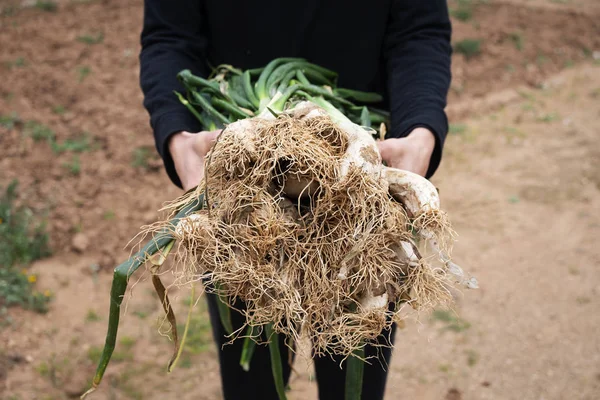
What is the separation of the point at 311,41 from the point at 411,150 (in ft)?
1.44

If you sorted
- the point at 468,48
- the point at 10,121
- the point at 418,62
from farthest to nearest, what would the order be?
the point at 468,48 → the point at 10,121 → the point at 418,62

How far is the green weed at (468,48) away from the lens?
18.7ft

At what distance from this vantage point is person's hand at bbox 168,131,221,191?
126 centimetres

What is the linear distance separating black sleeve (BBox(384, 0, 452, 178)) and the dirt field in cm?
51

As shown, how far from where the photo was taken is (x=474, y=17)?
21.2 feet

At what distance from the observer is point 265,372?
169 cm

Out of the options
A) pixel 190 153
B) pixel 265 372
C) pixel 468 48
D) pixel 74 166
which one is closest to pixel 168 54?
pixel 190 153

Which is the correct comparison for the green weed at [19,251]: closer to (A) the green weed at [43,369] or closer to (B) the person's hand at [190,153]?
(A) the green weed at [43,369]

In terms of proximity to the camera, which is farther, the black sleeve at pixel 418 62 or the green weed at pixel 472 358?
the green weed at pixel 472 358

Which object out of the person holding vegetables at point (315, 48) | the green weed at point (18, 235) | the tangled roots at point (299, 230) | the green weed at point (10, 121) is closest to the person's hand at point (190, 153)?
the person holding vegetables at point (315, 48)

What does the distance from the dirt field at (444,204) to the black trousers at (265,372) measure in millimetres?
232

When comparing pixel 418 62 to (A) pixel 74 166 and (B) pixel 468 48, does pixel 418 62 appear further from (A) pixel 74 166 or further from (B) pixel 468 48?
(B) pixel 468 48

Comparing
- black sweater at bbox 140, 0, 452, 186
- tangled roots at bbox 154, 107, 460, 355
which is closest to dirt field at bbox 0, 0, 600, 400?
tangled roots at bbox 154, 107, 460, 355

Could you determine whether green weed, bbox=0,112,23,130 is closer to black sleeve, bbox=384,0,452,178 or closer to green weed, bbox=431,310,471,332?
green weed, bbox=431,310,471,332
